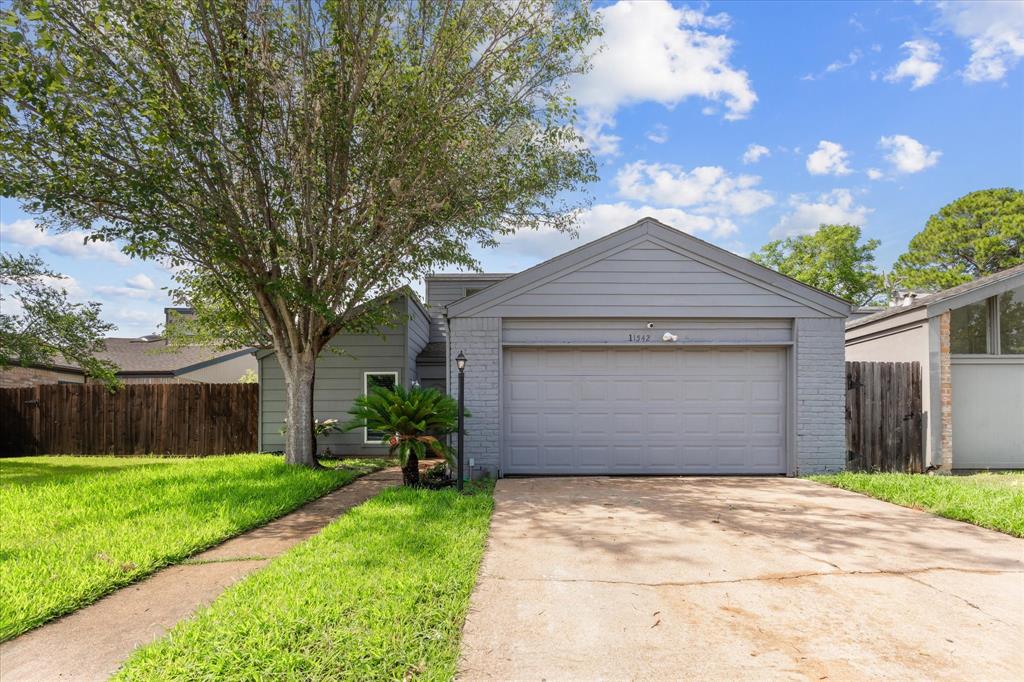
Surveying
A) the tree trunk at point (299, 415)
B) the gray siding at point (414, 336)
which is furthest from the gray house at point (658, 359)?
the gray siding at point (414, 336)

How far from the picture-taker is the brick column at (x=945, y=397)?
9.13 meters

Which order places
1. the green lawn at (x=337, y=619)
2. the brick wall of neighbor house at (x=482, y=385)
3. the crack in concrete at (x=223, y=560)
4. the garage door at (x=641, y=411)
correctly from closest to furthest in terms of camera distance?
1. the green lawn at (x=337, y=619)
2. the crack in concrete at (x=223, y=560)
3. the brick wall of neighbor house at (x=482, y=385)
4. the garage door at (x=641, y=411)

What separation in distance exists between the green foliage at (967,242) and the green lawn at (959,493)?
75.1 ft

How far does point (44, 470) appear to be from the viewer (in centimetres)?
1045

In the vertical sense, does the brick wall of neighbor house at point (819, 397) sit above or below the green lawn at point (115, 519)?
above

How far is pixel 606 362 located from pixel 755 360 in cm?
254

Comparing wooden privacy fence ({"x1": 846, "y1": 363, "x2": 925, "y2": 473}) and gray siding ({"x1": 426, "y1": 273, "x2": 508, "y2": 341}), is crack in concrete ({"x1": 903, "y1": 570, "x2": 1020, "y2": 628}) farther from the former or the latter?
gray siding ({"x1": 426, "y1": 273, "x2": 508, "y2": 341})

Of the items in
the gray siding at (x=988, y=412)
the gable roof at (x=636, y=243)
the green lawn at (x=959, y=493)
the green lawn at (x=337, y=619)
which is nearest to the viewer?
the green lawn at (x=337, y=619)

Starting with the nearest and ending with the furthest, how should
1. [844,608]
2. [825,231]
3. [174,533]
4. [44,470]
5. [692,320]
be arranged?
[844,608]
[174,533]
[692,320]
[44,470]
[825,231]

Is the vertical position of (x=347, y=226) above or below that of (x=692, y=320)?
above

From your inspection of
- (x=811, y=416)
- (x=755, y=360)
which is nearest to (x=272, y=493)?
(x=755, y=360)

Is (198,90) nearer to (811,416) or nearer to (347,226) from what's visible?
(347,226)

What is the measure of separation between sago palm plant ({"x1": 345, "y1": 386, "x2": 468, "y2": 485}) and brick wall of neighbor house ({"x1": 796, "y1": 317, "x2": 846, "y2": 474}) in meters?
5.75

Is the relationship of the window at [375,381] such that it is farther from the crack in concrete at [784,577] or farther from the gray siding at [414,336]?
the crack in concrete at [784,577]
